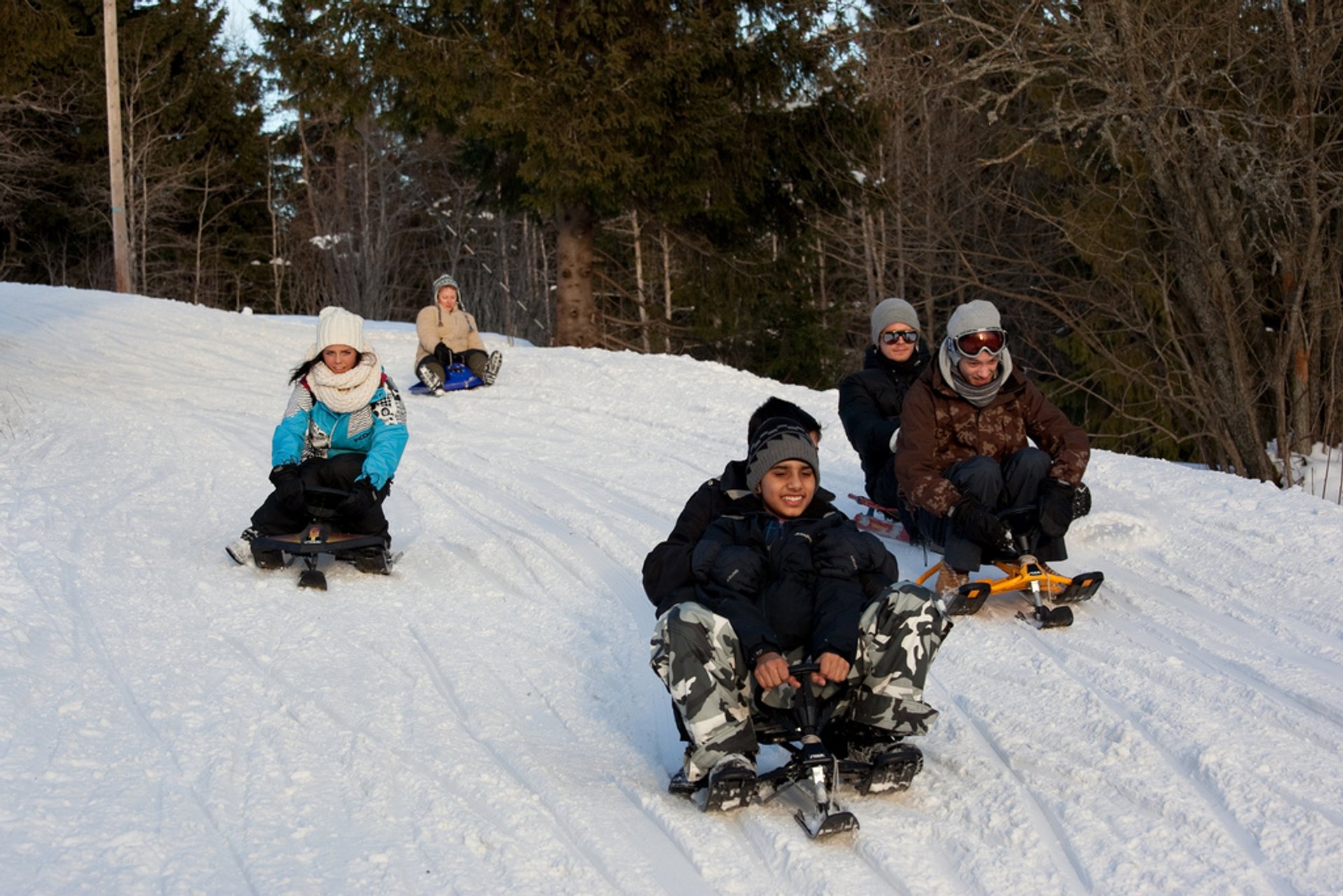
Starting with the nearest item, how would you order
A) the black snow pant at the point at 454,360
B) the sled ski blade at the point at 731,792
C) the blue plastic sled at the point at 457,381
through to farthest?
the sled ski blade at the point at 731,792 → the black snow pant at the point at 454,360 → the blue plastic sled at the point at 457,381

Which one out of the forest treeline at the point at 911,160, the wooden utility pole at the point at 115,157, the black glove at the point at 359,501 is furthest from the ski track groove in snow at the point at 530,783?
the wooden utility pole at the point at 115,157

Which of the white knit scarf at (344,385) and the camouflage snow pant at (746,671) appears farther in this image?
the white knit scarf at (344,385)

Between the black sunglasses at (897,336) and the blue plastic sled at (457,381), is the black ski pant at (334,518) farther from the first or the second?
the blue plastic sled at (457,381)

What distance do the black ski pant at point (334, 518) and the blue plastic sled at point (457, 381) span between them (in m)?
6.02

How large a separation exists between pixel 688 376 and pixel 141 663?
7.72 meters

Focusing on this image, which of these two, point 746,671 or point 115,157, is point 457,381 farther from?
point 115,157

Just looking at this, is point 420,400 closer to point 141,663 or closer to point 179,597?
point 179,597

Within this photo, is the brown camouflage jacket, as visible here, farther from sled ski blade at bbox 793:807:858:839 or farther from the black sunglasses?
sled ski blade at bbox 793:807:858:839

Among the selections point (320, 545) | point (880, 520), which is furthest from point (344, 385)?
point (880, 520)

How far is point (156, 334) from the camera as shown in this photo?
48.2 ft

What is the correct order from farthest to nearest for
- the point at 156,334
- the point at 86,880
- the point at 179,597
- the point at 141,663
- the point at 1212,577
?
the point at 156,334, the point at 1212,577, the point at 179,597, the point at 141,663, the point at 86,880

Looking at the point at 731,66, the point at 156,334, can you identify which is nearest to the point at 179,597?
the point at 156,334

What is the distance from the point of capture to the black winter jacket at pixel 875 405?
6574 mm

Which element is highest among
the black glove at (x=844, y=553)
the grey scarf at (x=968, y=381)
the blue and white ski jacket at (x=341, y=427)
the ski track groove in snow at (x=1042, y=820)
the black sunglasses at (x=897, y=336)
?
the black sunglasses at (x=897, y=336)
